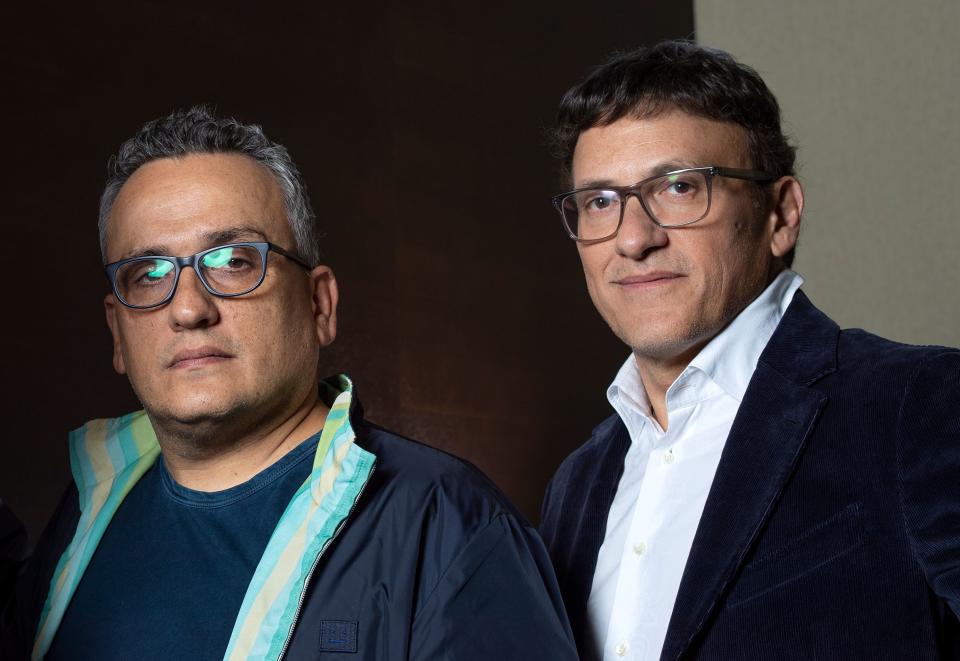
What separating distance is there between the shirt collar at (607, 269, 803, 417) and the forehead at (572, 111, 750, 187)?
0.20m

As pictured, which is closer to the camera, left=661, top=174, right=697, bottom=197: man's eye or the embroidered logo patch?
the embroidered logo patch

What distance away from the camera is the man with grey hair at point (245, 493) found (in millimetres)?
1465

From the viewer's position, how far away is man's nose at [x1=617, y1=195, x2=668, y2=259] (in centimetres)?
172

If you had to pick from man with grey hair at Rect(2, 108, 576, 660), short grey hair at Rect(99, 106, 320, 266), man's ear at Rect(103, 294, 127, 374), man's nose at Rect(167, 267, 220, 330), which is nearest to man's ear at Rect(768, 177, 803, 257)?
man with grey hair at Rect(2, 108, 576, 660)

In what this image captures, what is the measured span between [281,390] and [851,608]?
Result: 2.64ft

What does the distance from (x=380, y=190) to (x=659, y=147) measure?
6.88 feet

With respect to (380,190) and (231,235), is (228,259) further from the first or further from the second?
(380,190)

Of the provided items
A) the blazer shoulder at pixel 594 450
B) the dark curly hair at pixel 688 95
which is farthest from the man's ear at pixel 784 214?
the blazer shoulder at pixel 594 450

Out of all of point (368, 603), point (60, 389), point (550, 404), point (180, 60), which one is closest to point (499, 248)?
point (550, 404)

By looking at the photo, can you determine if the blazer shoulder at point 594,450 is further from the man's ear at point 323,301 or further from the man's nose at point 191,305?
the man's nose at point 191,305

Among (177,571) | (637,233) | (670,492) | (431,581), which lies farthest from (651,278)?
(177,571)

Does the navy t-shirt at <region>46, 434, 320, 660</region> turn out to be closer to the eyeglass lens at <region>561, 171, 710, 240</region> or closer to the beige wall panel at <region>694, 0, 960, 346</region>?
the eyeglass lens at <region>561, 171, 710, 240</region>

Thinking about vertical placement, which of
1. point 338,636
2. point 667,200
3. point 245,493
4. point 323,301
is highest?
point 667,200

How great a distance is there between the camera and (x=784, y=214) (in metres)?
1.86
